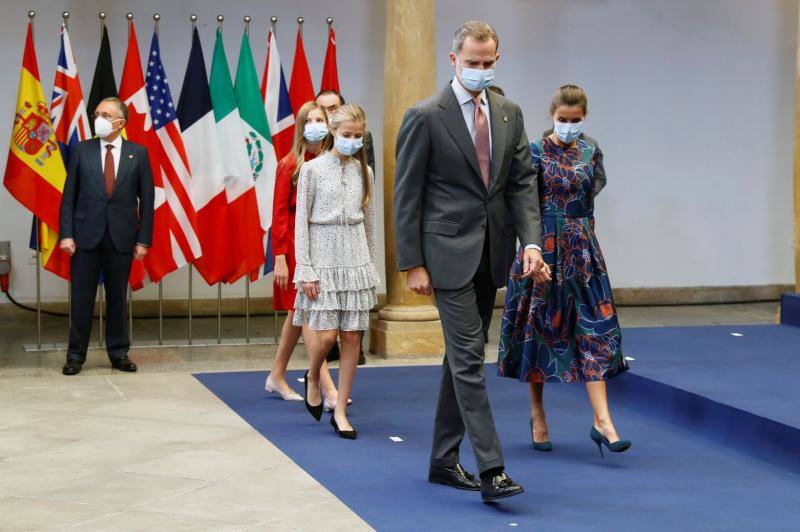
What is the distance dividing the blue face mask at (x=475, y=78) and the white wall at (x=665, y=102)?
6379 millimetres

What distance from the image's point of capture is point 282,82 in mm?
9031

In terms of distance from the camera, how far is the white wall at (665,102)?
1126 cm

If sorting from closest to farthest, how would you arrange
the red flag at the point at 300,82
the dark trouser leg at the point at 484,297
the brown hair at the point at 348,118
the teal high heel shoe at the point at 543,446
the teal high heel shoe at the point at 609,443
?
the dark trouser leg at the point at 484,297 < the teal high heel shoe at the point at 609,443 < the teal high heel shoe at the point at 543,446 < the brown hair at the point at 348,118 < the red flag at the point at 300,82

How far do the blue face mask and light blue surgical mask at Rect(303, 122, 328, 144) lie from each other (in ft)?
6.36

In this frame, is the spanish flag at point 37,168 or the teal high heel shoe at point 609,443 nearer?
the teal high heel shoe at point 609,443

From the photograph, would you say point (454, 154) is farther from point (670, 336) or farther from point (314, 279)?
point (670, 336)

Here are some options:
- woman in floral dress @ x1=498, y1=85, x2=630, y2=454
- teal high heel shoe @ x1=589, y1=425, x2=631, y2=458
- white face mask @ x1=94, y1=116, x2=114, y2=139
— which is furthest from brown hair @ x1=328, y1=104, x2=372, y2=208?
white face mask @ x1=94, y1=116, x2=114, y2=139

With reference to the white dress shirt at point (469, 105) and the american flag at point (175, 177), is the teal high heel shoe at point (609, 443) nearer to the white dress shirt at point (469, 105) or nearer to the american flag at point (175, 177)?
the white dress shirt at point (469, 105)

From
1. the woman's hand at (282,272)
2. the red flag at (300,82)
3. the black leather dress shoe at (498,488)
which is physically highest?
the red flag at (300,82)

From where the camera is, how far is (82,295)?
7.88 meters

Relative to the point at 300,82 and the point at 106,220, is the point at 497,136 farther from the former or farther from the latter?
the point at 300,82

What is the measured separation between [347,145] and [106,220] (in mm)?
2485

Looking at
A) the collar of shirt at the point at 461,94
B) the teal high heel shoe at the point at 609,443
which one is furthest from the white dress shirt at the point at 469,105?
the teal high heel shoe at the point at 609,443

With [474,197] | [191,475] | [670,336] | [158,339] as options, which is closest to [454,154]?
[474,197]
